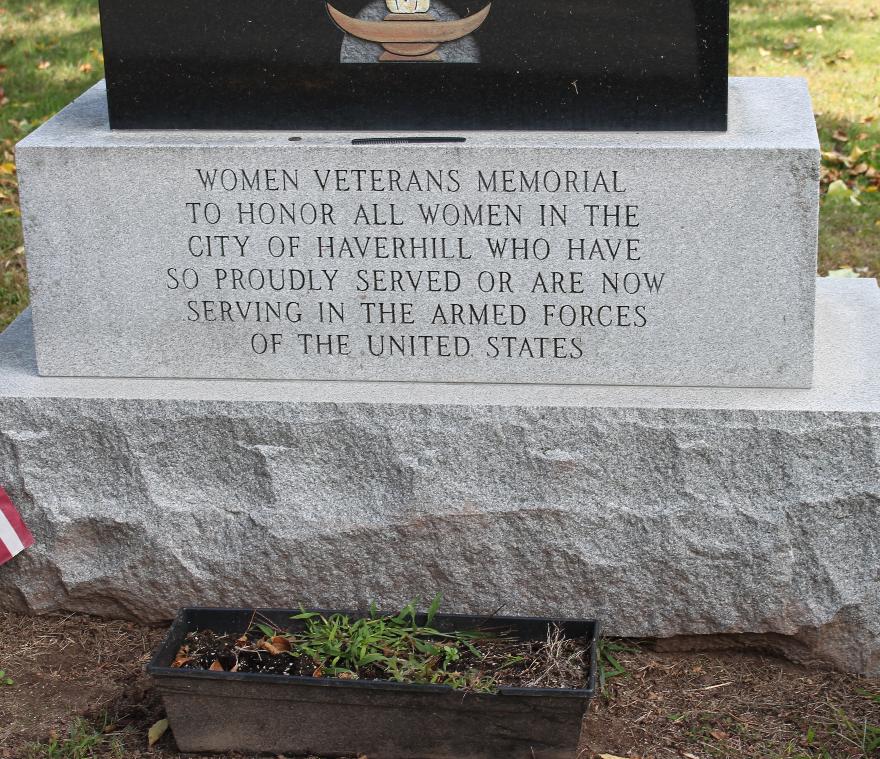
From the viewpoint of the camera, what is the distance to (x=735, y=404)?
10.3 feet

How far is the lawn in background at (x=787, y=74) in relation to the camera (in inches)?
225

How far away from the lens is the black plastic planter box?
2.86m

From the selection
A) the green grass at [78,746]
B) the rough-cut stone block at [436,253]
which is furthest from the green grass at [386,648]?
the rough-cut stone block at [436,253]

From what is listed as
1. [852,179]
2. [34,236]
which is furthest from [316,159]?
[852,179]

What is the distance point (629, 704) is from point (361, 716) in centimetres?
71

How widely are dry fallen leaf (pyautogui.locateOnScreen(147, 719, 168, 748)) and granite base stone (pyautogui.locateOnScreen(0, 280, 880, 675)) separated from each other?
429 millimetres

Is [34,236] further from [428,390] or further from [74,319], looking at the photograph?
[428,390]

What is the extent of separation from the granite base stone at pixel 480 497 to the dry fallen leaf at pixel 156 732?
43 cm

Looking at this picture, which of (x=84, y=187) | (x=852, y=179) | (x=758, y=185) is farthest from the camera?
(x=852, y=179)

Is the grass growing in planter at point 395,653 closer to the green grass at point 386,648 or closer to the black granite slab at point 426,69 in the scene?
the green grass at point 386,648

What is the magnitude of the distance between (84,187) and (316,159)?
63cm

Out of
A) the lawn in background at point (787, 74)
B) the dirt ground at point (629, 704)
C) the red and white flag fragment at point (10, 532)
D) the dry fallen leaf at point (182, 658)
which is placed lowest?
the dirt ground at point (629, 704)

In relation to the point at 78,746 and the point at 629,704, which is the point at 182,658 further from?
the point at 629,704

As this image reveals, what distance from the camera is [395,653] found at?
3023 millimetres
